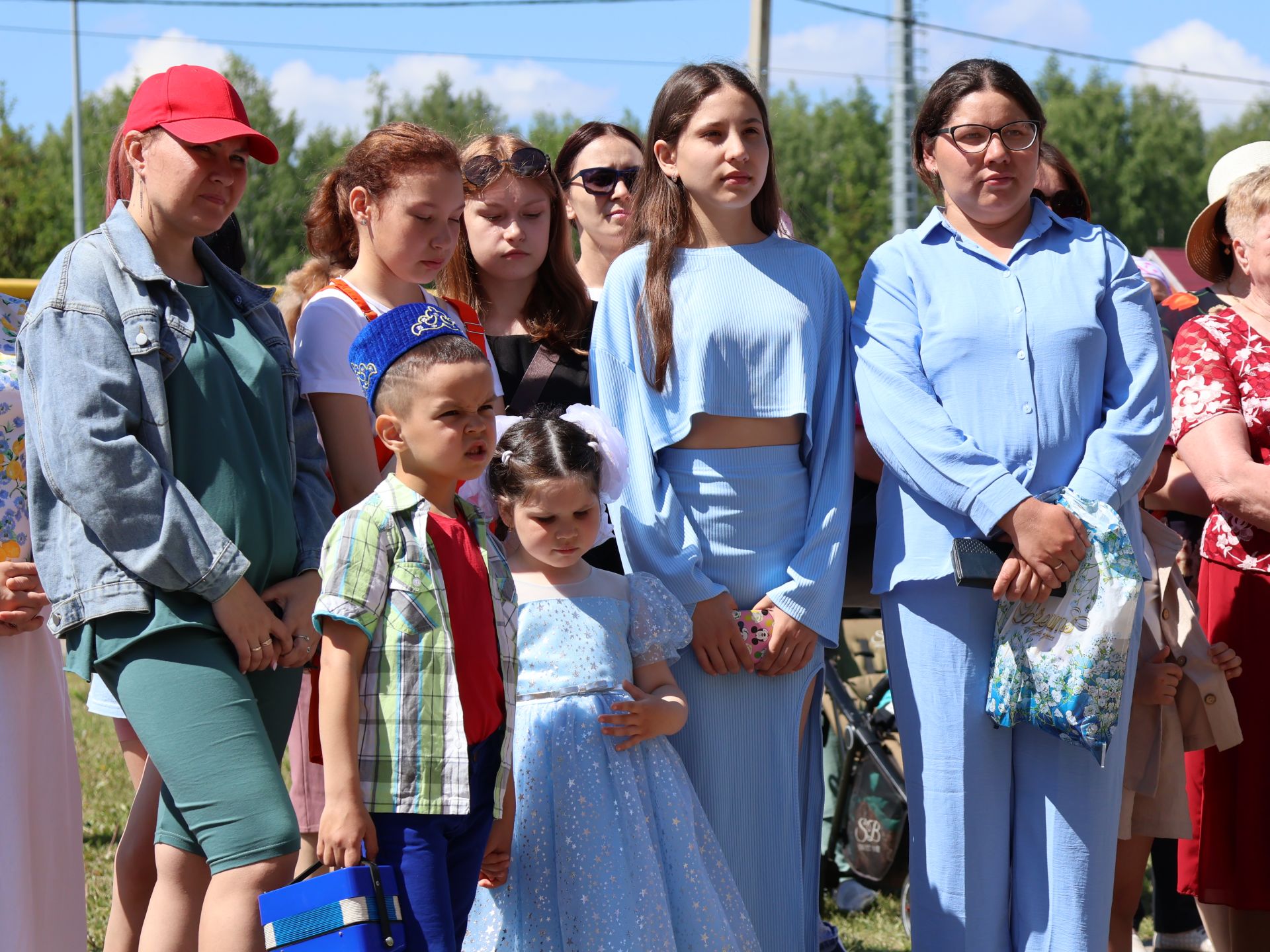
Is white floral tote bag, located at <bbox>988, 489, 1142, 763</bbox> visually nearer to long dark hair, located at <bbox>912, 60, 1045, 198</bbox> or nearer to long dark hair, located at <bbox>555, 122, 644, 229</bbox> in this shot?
long dark hair, located at <bbox>912, 60, 1045, 198</bbox>

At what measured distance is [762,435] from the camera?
328cm

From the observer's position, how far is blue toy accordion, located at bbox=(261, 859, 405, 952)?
7.69 ft

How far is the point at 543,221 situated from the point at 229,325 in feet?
4.34

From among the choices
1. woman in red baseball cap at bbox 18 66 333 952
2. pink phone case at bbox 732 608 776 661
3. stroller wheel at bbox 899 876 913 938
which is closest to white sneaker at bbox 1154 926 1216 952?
stroller wheel at bbox 899 876 913 938

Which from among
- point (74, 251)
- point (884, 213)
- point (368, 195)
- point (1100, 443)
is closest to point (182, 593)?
Answer: point (74, 251)

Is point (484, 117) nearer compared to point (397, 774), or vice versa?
point (397, 774)

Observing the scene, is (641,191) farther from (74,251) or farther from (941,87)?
(74,251)

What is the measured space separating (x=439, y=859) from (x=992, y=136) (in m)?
2.05

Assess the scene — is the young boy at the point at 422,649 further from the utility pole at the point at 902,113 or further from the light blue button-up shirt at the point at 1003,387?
the utility pole at the point at 902,113

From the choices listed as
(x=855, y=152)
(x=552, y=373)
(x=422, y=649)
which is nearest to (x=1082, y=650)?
(x=422, y=649)

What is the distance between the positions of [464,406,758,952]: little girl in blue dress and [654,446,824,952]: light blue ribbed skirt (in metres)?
0.12

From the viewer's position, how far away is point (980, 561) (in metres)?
3.06

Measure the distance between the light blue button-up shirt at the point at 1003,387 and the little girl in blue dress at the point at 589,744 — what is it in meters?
0.62

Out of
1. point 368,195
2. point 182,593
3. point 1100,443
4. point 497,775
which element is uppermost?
point 368,195
